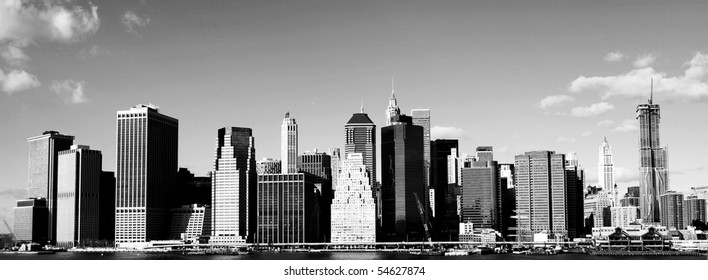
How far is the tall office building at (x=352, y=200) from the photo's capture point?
55750 millimetres

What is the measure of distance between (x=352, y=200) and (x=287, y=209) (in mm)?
5245

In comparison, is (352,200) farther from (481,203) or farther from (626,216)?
(626,216)

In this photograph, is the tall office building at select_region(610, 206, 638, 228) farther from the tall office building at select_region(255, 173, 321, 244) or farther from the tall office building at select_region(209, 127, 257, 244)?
the tall office building at select_region(209, 127, 257, 244)

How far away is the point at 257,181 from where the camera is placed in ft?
205

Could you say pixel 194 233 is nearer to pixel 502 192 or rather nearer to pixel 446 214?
pixel 446 214

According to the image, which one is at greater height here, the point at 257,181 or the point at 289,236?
the point at 257,181

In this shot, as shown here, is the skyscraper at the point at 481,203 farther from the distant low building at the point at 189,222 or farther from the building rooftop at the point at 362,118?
the building rooftop at the point at 362,118

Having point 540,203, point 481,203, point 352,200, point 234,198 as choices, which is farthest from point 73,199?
point 481,203

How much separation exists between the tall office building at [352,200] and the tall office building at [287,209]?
186cm

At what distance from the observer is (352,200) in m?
60.7
